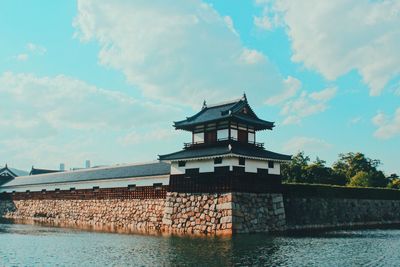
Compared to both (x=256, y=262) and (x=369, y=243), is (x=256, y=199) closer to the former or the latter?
(x=369, y=243)

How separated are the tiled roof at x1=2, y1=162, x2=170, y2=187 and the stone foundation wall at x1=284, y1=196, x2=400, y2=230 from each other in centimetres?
1026

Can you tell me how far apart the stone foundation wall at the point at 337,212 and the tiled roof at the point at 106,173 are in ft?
33.7

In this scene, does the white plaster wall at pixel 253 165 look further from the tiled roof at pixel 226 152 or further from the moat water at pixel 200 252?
the moat water at pixel 200 252

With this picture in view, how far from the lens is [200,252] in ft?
58.5

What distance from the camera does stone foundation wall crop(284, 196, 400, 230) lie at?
3209cm

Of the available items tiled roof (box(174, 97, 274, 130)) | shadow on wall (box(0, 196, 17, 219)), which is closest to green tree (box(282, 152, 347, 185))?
tiled roof (box(174, 97, 274, 130))

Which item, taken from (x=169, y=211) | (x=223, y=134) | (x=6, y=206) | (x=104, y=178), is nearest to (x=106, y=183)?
(x=104, y=178)

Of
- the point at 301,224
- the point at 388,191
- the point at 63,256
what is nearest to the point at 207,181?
the point at 301,224

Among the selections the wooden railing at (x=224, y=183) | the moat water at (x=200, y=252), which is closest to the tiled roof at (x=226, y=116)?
the wooden railing at (x=224, y=183)

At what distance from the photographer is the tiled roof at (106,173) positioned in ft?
113

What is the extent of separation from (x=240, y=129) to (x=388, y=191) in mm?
19753

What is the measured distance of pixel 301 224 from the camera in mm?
32094

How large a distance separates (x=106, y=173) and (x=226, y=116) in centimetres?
1579

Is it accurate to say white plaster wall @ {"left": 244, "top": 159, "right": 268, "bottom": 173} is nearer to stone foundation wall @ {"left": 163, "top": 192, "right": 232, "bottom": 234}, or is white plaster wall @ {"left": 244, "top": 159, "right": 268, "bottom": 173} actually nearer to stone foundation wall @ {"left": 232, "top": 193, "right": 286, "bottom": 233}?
stone foundation wall @ {"left": 232, "top": 193, "right": 286, "bottom": 233}
